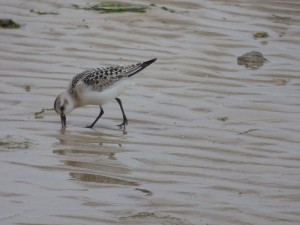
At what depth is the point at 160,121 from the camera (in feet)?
30.9

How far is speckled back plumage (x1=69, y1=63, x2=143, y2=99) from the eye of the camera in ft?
31.9

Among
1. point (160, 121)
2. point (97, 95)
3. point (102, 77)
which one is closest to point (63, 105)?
point (97, 95)

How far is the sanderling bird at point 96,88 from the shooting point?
9.43m

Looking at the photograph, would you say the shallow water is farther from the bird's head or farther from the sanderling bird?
the sanderling bird

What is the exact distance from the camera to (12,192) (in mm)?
6750

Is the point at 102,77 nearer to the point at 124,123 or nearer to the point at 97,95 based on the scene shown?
the point at 97,95

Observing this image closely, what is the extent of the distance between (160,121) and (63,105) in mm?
1093

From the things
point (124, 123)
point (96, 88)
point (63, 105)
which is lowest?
point (124, 123)

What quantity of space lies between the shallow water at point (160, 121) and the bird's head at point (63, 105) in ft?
0.45

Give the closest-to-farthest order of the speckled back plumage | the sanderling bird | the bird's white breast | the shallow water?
the shallow water → the sanderling bird → the bird's white breast → the speckled back plumage

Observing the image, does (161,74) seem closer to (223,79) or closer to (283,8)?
(223,79)

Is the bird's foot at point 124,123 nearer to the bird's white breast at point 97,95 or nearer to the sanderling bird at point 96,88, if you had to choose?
the sanderling bird at point 96,88

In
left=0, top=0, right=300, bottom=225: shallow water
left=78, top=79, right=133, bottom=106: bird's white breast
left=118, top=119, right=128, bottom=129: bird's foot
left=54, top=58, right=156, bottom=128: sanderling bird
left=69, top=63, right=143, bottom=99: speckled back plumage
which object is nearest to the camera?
left=0, top=0, right=300, bottom=225: shallow water

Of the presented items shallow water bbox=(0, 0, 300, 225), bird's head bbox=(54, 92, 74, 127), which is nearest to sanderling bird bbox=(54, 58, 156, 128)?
bird's head bbox=(54, 92, 74, 127)
